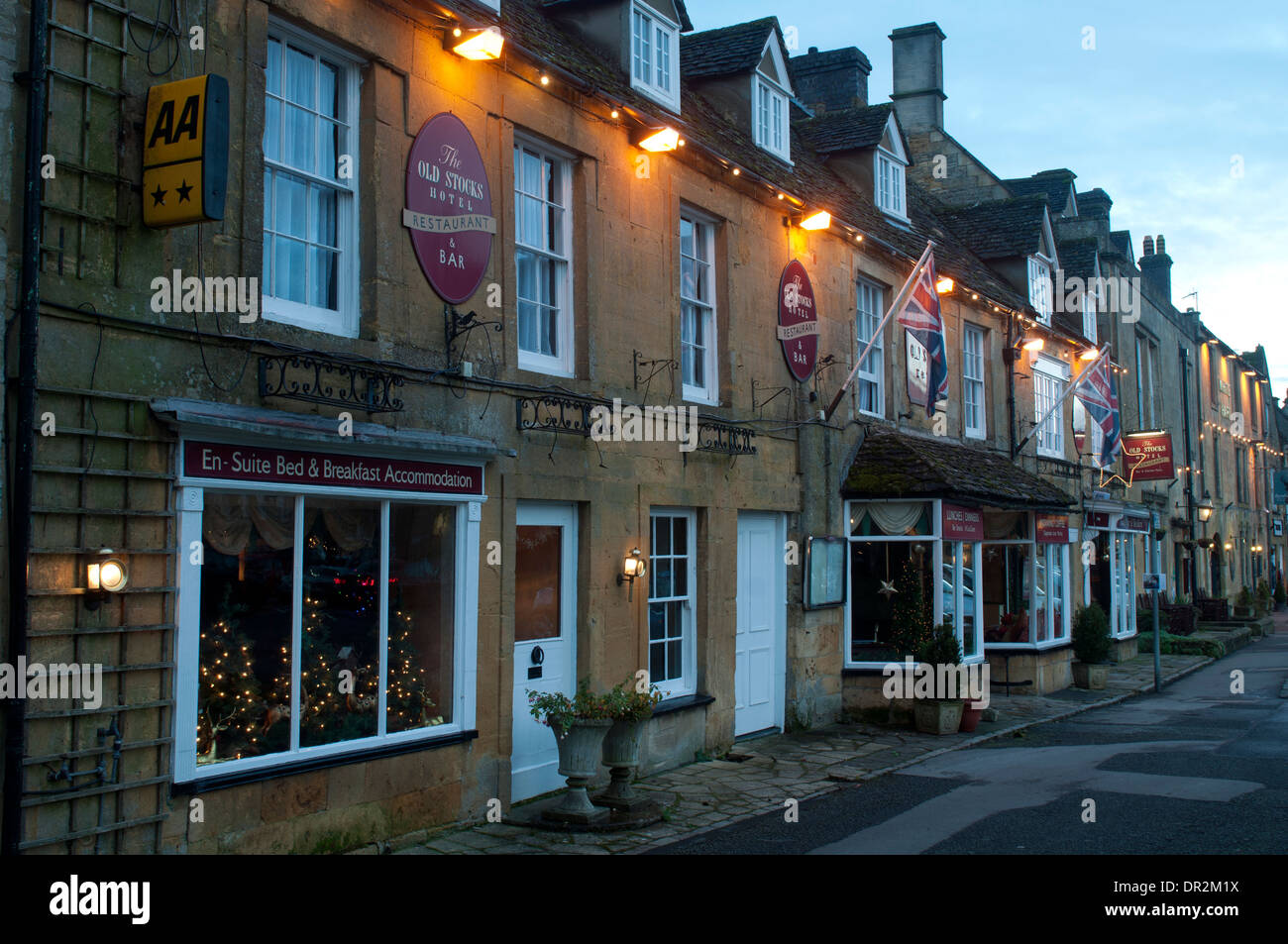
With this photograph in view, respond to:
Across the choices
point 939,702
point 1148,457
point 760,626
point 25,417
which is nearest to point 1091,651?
point 939,702

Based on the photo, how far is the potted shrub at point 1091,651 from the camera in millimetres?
19547

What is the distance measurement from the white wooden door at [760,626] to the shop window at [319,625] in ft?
16.0

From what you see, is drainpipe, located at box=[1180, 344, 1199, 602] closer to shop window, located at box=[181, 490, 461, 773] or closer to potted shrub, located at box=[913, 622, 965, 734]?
potted shrub, located at box=[913, 622, 965, 734]

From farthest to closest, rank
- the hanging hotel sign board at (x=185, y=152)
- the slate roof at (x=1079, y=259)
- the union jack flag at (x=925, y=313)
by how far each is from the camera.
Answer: the slate roof at (x=1079, y=259), the union jack flag at (x=925, y=313), the hanging hotel sign board at (x=185, y=152)

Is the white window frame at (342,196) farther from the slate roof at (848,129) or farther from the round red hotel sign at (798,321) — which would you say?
the slate roof at (848,129)

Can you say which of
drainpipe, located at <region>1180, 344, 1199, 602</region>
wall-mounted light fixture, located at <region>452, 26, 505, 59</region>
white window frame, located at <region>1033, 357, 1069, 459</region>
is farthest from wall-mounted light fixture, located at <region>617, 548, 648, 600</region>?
drainpipe, located at <region>1180, 344, 1199, 602</region>

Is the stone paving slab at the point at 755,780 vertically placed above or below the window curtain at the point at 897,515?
below

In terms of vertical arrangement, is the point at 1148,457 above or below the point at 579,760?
above

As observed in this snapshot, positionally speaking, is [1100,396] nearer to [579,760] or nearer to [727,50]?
[727,50]

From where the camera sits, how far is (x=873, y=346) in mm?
16812

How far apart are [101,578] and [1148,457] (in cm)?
2532

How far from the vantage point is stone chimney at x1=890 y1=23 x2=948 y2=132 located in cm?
2630

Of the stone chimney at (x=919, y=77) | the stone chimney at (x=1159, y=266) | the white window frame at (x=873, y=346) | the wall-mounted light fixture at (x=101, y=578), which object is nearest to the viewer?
the wall-mounted light fixture at (x=101, y=578)

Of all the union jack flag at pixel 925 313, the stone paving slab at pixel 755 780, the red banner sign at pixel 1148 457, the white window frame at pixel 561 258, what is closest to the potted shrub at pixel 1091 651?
the stone paving slab at pixel 755 780
